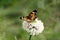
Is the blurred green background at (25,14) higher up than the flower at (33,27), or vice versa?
the flower at (33,27)

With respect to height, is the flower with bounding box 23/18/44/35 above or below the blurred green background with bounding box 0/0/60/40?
above

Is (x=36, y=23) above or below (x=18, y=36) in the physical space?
above

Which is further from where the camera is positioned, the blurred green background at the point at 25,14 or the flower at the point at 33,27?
the blurred green background at the point at 25,14

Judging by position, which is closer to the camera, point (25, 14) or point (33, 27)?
point (33, 27)

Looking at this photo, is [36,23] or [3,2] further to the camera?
[3,2]

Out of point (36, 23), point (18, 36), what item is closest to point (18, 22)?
point (18, 36)

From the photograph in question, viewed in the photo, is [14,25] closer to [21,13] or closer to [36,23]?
[21,13]

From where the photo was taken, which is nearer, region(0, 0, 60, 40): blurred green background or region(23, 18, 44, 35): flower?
region(23, 18, 44, 35): flower

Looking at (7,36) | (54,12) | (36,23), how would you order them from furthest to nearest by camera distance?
(54,12)
(7,36)
(36,23)
